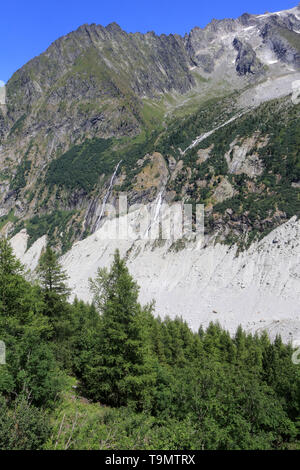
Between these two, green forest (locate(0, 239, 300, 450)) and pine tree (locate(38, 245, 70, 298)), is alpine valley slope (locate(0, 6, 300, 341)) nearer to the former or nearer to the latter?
green forest (locate(0, 239, 300, 450))

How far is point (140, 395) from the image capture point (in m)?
20.6

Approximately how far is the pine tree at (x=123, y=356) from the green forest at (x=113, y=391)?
6cm

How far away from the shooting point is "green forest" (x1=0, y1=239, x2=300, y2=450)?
1321 cm

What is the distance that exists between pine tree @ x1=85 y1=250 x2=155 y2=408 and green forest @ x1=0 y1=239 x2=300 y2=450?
0.20ft

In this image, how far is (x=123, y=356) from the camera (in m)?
20.4

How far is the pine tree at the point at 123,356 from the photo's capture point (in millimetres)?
19734

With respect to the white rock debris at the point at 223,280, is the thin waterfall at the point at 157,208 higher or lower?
higher

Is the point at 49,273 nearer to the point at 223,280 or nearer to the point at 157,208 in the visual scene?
the point at 223,280

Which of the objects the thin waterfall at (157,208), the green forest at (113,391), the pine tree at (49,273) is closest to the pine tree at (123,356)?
the green forest at (113,391)

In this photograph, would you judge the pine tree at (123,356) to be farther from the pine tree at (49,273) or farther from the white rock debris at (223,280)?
the white rock debris at (223,280)

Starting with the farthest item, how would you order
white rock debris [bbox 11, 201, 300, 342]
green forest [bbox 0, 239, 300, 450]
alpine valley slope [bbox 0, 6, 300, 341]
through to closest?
alpine valley slope [bbox 0, 6, 300, 341] → white rock debris [bbox 11, 201, 300, 342] → green forest [bbox 0, 239, 300, 450]

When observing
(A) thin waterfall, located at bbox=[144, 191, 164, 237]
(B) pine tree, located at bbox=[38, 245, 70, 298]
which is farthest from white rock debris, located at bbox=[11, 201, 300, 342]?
(B) pine tree, located at bbox=[38, 245, 70, 298]

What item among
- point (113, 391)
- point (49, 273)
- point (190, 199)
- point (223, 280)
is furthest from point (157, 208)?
point (113, 391)
